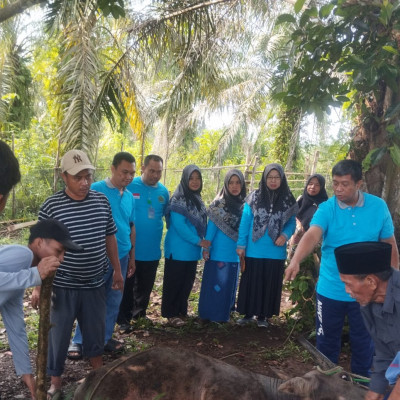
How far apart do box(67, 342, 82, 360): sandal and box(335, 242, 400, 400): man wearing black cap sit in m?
2.74

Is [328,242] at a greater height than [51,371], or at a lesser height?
greater

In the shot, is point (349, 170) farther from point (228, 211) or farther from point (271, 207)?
point (228, 211)

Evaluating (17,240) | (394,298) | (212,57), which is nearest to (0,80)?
(17,240)

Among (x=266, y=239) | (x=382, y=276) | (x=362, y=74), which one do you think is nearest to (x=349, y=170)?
(x=362, y=74)

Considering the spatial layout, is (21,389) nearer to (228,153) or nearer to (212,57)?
(212,57)

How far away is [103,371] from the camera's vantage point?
96.7 inches

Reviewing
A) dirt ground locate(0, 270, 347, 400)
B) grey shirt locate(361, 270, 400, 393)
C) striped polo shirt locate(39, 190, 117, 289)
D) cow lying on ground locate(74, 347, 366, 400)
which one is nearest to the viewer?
grey shirt locate(361, 270, 400, 393)

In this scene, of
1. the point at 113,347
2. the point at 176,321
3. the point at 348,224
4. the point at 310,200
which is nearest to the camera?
the point at 348,224

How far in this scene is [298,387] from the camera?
2.22 m

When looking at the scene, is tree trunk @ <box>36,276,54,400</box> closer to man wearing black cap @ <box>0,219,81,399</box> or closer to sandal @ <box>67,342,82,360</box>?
man wearing black cap @ <box>0,219,81,399</box>

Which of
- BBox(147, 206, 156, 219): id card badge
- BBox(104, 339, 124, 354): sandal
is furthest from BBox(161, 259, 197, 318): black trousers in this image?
BBox(104, 339, 124, 354): sandal

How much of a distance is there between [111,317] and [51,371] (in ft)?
3.22

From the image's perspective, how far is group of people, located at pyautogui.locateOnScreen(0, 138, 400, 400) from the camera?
7.14 feet

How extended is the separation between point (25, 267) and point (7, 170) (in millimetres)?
529
